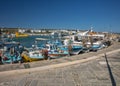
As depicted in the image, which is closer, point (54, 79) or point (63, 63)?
point (54, 79)

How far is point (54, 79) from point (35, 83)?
2.24 ft

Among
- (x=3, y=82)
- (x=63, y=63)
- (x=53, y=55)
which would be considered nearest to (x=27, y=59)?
(x=53, y=55)

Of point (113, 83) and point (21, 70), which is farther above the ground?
point (21, 70)

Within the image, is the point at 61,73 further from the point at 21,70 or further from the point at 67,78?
the point at 21,70

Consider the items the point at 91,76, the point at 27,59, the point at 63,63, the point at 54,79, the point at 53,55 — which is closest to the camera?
the point at 54,79

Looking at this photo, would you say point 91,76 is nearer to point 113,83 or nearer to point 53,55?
point 113,83

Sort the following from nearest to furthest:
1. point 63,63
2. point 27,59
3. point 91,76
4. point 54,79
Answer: point 54,79, point 91,76, point 63,63, point 27,59

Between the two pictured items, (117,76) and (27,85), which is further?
(117,76)

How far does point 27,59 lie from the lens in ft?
71.6

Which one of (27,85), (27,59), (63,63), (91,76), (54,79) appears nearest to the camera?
(27,85)

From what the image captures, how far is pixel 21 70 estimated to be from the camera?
5.91 metres

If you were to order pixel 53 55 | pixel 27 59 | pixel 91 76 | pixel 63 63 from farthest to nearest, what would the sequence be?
pixel 53 55 < pixel 27 59 < pixel 63 63 < pixel 91 76

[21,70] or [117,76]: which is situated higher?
[21,70]

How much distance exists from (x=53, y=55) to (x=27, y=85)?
2003 centimetres
